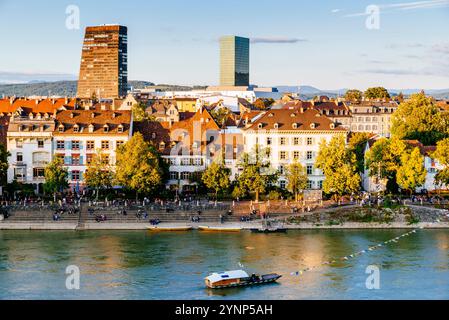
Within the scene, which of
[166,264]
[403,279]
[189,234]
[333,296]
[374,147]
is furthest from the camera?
[374,147]

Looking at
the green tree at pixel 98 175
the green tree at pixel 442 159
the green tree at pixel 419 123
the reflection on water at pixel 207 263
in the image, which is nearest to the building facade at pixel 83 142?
the green tree at pixel 98 175

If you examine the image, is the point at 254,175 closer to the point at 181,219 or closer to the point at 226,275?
the point at 181,219

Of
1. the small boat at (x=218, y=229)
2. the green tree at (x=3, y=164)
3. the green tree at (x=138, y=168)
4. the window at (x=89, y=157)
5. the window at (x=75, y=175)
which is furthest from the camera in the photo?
the window at (x=89, y=157)

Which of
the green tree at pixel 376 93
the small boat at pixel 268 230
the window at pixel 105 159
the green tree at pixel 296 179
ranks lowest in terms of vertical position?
the small boat at pixel 268 230

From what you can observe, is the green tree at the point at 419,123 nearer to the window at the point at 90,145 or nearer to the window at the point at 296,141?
the window at the point at 296,141
